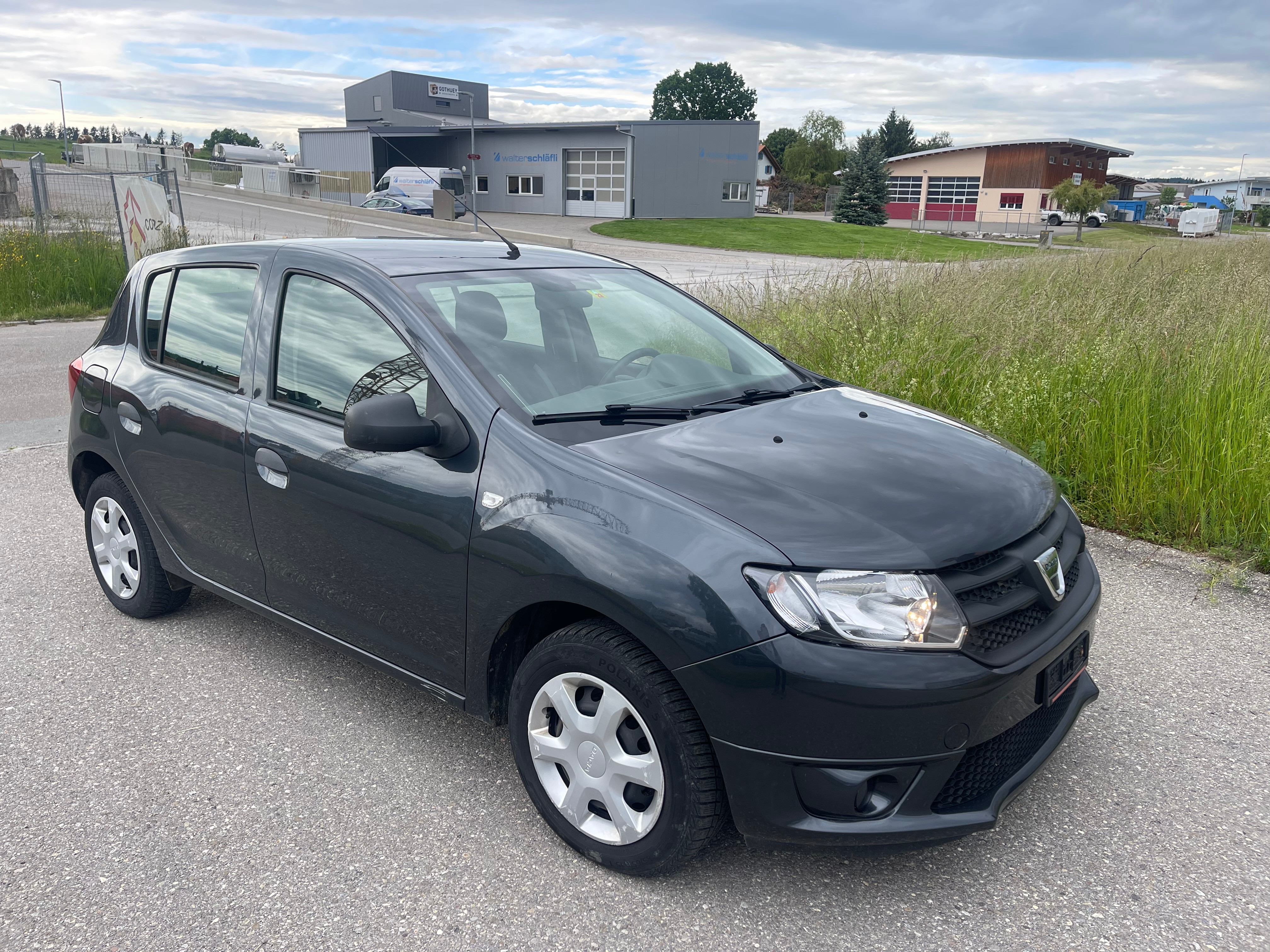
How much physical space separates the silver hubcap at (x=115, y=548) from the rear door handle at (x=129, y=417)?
416 millimetres

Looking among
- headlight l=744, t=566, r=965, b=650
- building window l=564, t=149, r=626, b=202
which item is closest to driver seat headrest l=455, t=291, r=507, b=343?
headlight l=744, t=566, r=965, b=650

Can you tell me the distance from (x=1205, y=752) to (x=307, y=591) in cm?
312

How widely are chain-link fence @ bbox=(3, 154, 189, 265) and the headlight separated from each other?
1435 centimetres

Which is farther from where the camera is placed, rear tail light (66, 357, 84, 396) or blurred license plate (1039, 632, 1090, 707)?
rear tail light (66, 357, 84, 396)

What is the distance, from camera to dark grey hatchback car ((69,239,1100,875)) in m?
2.34

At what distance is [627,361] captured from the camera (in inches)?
135

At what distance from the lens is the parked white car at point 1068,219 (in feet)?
209

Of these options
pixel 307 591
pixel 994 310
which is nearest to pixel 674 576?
pixel 307 591

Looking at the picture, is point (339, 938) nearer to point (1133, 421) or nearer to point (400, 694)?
point (400, 694)

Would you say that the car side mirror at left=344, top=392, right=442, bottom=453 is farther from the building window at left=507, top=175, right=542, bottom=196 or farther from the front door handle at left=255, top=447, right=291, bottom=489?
the building window at left=507, top=175, right=542, bottom=196

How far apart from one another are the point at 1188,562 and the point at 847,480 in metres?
3.18

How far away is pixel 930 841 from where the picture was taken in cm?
238

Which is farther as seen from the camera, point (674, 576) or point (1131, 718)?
point (1131, 718)

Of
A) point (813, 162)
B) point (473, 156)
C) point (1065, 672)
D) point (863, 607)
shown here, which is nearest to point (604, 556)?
point (863, 607)
